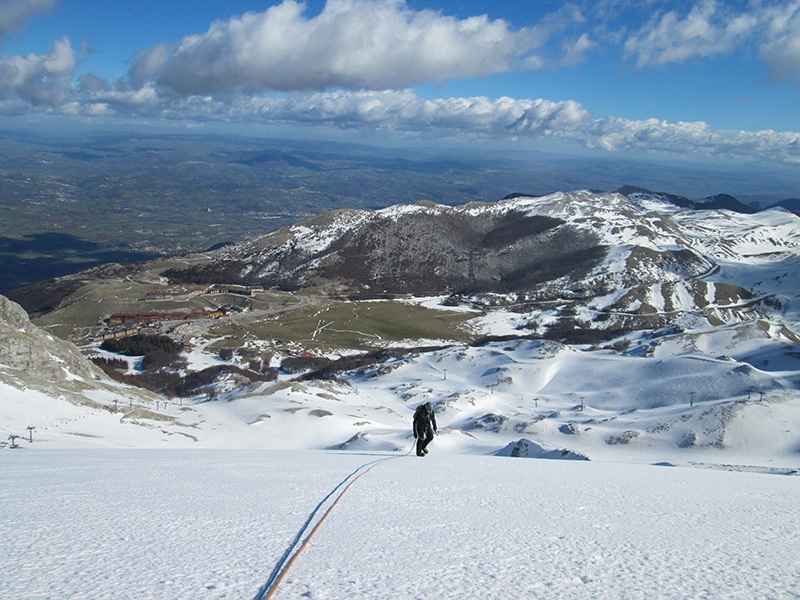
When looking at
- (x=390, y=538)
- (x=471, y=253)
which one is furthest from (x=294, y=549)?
(x=471, y=253)

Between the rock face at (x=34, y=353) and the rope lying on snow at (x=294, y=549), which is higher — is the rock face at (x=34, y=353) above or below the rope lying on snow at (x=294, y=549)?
below

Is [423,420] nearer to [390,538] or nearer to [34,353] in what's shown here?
[390,538]

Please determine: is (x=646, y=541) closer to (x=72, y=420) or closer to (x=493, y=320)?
(x=72, y=420)

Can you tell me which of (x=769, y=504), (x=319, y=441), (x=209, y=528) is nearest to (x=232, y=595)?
(x=209, y=528)

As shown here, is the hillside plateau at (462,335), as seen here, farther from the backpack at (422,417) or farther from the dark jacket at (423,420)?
the backpack at (422,417)

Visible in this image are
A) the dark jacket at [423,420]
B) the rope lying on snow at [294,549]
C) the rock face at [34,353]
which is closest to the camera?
the rope lying on snow at [294,549]

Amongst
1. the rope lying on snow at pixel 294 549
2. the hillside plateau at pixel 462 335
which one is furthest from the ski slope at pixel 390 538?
the hillside plateau at pixel 462 335

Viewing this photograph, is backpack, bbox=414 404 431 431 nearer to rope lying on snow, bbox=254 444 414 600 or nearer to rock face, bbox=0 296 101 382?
rope lying on snow, bbox=254 444 414 600
